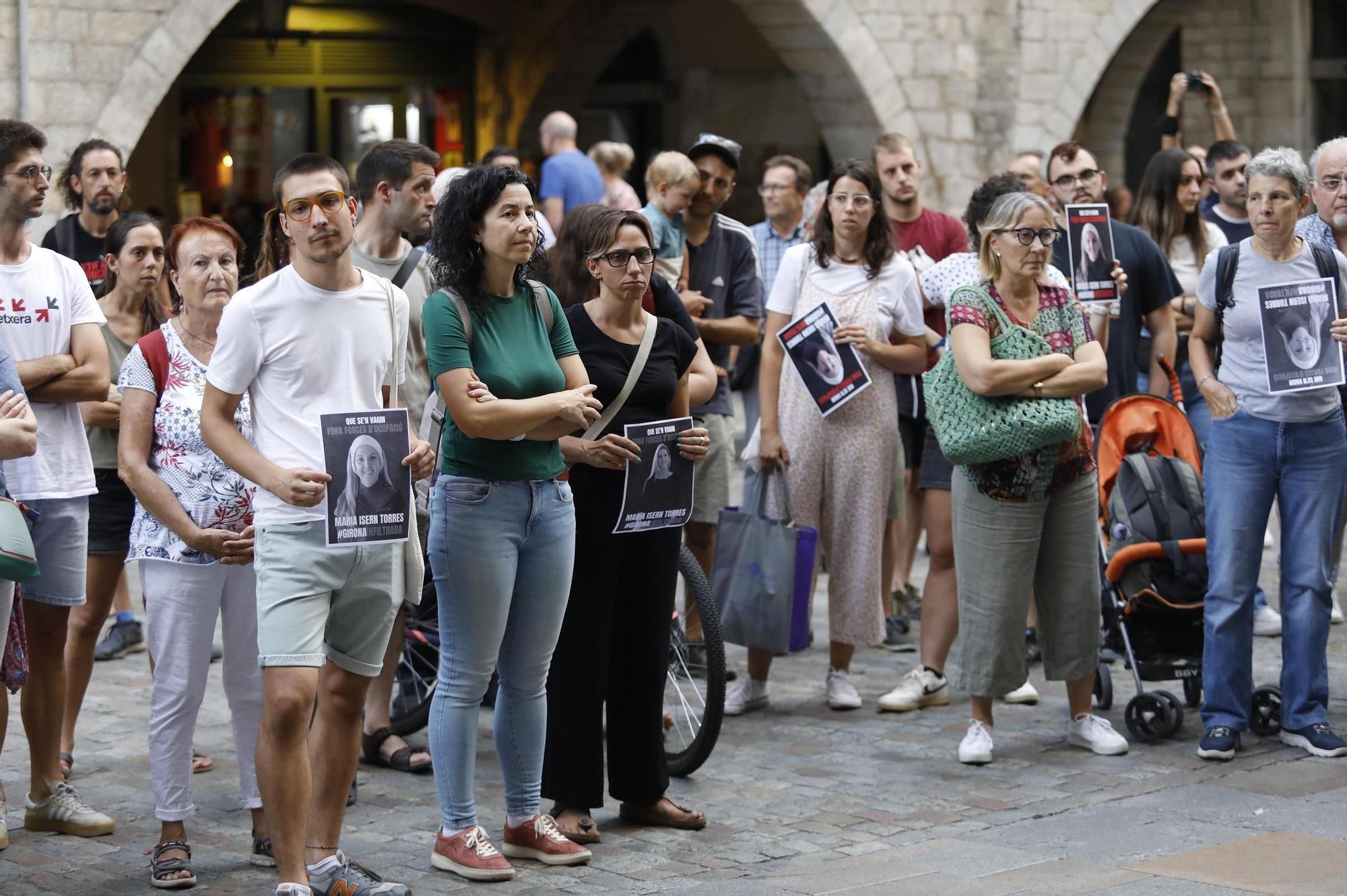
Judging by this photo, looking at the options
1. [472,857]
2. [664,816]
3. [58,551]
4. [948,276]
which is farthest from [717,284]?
[472,857]

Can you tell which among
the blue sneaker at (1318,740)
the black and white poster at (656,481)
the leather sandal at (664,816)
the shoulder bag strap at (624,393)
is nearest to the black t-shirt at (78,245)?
the shoulder bag strap at (624,393)

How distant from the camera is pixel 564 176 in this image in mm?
13125

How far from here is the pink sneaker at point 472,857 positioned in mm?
5070

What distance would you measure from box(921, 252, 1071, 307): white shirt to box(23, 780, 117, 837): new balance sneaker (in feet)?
12.3

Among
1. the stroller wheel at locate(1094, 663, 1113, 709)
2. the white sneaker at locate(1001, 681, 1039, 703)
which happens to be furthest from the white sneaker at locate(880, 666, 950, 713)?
the stroller wheel at locate(1094, 663, 1113, 709)

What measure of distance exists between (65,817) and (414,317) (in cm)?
189

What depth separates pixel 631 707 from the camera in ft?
18.5

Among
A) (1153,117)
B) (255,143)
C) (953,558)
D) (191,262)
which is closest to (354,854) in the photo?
(191,262)

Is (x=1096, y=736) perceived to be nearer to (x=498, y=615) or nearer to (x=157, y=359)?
(x=498, y=615)

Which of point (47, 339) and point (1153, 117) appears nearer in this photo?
point (47, 339)

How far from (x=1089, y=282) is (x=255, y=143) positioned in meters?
12.2

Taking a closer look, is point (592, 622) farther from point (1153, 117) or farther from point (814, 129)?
point (1153, 117)

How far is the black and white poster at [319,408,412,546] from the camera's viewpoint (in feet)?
14.7

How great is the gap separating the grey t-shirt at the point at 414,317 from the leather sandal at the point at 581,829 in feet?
4.61
